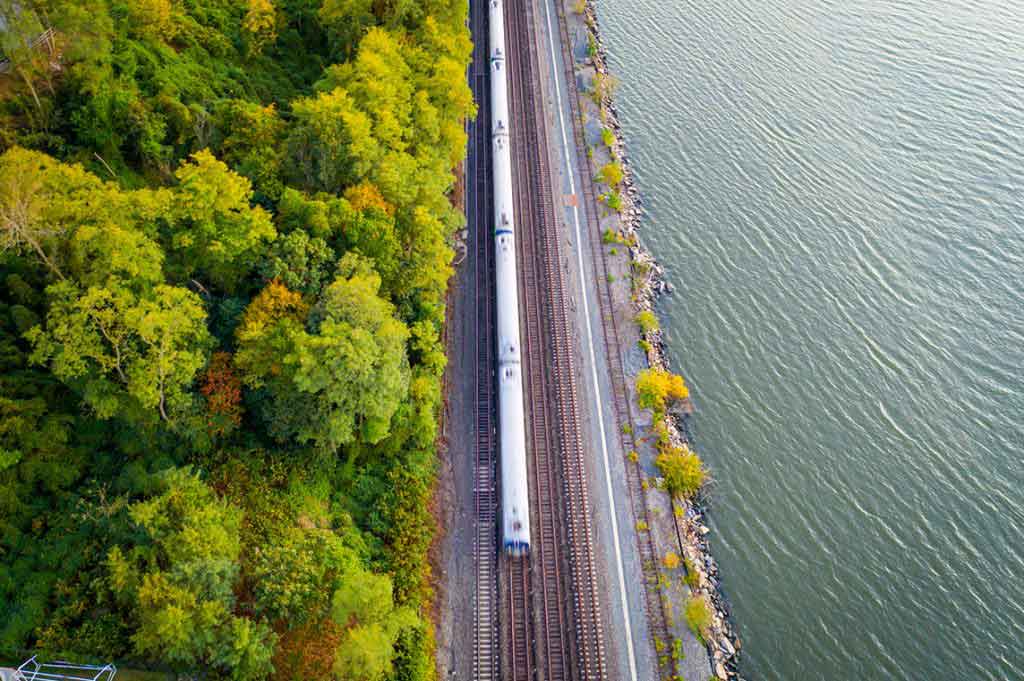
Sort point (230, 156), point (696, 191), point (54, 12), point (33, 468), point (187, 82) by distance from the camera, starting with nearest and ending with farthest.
A: point (33, 468)
point (54, 12)
point (230, 156)
point (187, 82)
point (696, 191)

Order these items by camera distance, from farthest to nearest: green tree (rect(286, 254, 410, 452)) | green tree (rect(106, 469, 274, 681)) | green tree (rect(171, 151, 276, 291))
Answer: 1. green tree (rect(171, 151, 276, 291))
2. green tree (rect(286, 254, 410, 452))
3. green tree (rect(106, 469, 274, 681))

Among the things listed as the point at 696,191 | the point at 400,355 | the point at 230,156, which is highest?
the point at 696,191

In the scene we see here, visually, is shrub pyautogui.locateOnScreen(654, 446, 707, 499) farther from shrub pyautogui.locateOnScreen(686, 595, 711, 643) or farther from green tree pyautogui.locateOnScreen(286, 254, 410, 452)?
green tree pyautogui.locateOnScreen(286, 254, 410, 452)

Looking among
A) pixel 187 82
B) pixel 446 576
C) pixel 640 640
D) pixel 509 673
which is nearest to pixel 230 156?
pixel 187 82

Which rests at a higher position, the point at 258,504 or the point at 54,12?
the point at 54,12

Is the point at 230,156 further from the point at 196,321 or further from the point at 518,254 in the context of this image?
the point at 518,254

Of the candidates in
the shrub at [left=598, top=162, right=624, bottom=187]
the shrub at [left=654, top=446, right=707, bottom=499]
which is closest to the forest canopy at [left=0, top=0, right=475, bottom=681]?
the shrub at [left=654, top=446, right=707, bottom=499]

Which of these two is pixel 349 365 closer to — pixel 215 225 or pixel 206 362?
pixel 206 362
